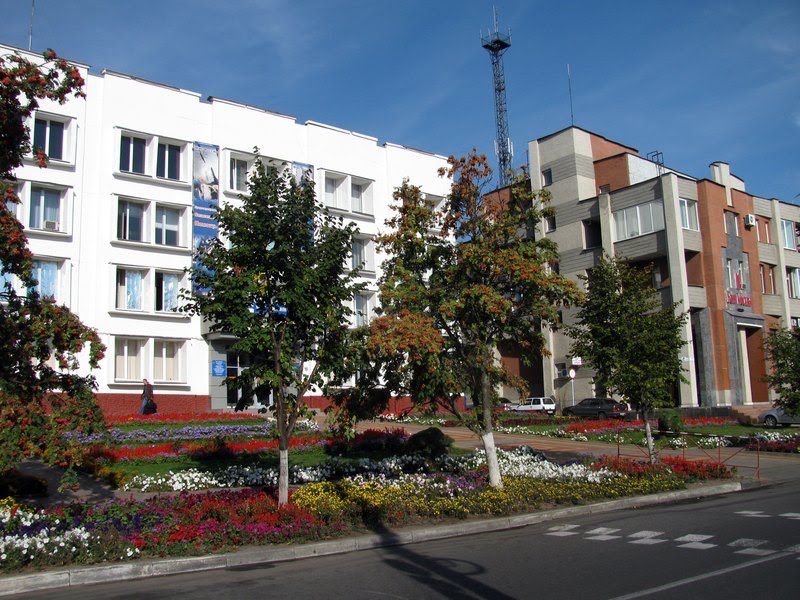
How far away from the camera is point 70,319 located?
10.6 meters

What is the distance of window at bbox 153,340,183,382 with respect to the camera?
3344cm

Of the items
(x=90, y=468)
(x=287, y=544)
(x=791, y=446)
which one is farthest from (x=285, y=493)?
(x=791, y=446)

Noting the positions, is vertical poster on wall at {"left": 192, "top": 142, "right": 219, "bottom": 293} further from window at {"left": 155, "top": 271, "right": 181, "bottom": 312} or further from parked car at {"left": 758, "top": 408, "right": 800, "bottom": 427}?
parked car at {"left": 758, "top": 408, "right": 800, "bottom": 427}

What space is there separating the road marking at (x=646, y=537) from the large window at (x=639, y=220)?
35.3m

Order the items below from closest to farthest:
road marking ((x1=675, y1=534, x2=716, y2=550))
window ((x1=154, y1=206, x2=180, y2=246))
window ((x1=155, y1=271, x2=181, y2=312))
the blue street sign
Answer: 1. road marking ((x1=675, y1=534, x2=716, y2=550))
2. window ((x1=155, y1=271, x2=181, y2=312))
3. window ((x1=154, y1=206, x2=180, y2=246))
4. the blue street sign

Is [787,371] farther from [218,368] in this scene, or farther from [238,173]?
[238,173]

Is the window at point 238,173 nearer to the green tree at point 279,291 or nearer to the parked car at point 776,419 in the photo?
the green tree at point 279,291

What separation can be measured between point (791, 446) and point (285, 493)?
19004 mm

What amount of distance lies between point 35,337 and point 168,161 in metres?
26.3

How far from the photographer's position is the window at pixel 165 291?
111ft

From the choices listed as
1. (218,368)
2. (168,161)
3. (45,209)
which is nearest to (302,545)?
(218,368)

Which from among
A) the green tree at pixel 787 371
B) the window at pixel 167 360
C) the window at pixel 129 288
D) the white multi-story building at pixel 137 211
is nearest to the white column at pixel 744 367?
the green tree at pixel 787 371

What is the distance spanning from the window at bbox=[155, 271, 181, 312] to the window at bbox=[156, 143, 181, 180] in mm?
4772

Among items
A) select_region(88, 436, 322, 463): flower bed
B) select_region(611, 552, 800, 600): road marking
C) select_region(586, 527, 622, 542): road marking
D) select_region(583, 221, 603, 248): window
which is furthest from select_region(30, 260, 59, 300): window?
select_region(583, 221, 603, 248): window
